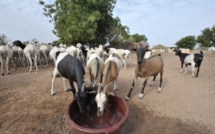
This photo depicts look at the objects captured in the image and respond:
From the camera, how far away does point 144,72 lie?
17.3 ft

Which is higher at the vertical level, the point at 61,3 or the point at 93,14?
the point at 61,3

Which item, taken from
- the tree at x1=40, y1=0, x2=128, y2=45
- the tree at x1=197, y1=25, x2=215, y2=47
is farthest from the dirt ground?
the tree at x1=197, y1=25, x2=215, y2=47

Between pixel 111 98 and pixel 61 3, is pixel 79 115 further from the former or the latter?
pixel 61 3

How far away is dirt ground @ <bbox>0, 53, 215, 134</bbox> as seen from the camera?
370 cm

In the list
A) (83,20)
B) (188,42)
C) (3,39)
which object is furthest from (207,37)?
(3,39)

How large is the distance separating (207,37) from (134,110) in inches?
1462

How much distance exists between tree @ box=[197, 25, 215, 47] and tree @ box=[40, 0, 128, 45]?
24217 millimetres

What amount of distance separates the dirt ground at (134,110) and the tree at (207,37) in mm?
32573

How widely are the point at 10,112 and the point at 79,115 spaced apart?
78.9 inches

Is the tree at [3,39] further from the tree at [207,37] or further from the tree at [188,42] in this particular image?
the tree at [188,42]

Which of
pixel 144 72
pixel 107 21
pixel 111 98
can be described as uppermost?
pixel 107 21

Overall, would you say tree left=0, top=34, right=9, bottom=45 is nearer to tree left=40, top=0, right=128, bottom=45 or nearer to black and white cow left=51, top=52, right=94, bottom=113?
tree left=40, top=0, right=128, bottom=45

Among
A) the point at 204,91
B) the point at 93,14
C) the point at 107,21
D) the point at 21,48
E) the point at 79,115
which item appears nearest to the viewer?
the point at 79,115

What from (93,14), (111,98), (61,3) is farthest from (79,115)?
(61,3)
